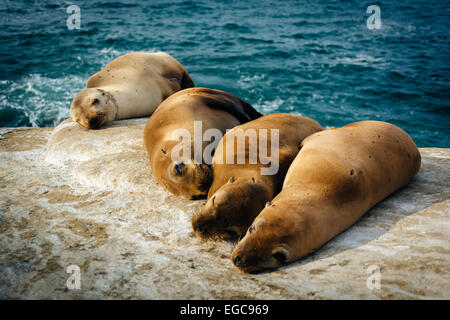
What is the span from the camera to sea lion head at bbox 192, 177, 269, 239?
275 cm

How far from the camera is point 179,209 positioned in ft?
11.0

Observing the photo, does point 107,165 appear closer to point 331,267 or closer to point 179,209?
point 179,209

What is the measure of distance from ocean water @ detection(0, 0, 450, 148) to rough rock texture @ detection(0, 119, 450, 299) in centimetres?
457

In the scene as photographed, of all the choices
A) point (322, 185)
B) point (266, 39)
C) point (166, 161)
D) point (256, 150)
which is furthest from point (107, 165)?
point (266, 39)

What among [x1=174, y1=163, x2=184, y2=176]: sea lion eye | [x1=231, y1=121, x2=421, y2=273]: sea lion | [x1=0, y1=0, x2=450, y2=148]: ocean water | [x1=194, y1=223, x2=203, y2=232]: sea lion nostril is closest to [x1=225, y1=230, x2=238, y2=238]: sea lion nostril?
[x1=194, y1=223, x2=203, y2=232]: sea lion nostril

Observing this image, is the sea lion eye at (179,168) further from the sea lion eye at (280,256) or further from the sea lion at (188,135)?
the sea lion eye at (280,256)

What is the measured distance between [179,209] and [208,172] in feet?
1.29

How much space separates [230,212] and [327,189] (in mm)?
683

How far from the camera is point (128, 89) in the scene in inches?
231

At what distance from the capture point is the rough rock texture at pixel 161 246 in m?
2.22

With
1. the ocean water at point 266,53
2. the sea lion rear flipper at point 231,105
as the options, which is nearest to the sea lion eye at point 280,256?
the sea lion rear flipper at point 231,105

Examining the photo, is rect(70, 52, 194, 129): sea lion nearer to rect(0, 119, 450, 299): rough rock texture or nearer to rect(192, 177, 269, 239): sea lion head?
rect(0, 119, 450, 299): rough rock texture

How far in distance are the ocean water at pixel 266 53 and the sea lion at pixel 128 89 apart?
7.79 ft

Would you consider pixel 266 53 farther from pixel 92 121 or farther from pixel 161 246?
pixel 161 246
